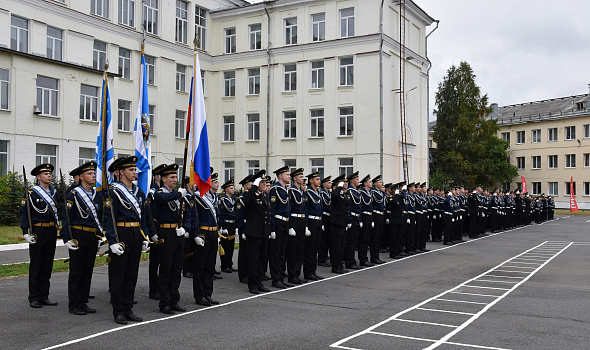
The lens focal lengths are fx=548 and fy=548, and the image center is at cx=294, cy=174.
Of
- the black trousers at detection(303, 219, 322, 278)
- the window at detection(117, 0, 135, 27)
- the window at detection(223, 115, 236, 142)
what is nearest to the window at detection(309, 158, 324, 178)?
the window at detection(223, 115, 236, 142)

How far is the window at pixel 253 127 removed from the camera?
32.5 m

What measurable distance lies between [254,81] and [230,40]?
10.1 ft

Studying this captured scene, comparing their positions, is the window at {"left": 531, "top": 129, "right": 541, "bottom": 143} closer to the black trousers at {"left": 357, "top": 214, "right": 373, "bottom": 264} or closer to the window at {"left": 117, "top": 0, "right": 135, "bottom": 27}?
the window at {"left": 117, "top": 0, "right": 135, "bottom": 27}

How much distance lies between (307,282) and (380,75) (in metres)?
20.1

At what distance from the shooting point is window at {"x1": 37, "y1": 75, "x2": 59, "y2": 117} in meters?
23.2

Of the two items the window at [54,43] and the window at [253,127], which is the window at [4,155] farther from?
the window at [253,127]

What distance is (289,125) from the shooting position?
103 ft

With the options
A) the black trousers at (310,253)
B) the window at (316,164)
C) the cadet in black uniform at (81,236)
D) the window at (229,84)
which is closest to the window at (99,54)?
the window at (229,84)

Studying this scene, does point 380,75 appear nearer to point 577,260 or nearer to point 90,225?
point 577,260

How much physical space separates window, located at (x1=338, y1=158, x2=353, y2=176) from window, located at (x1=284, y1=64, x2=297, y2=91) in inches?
200

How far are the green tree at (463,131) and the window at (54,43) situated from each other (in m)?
32.6

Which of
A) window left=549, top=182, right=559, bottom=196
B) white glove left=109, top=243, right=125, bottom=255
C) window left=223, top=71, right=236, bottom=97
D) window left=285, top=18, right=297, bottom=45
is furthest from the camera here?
window left=549, top=182, right=559, bottom=196

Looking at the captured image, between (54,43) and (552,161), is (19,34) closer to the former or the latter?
(54,43)

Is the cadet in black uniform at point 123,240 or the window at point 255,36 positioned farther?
the window at point 255,36
